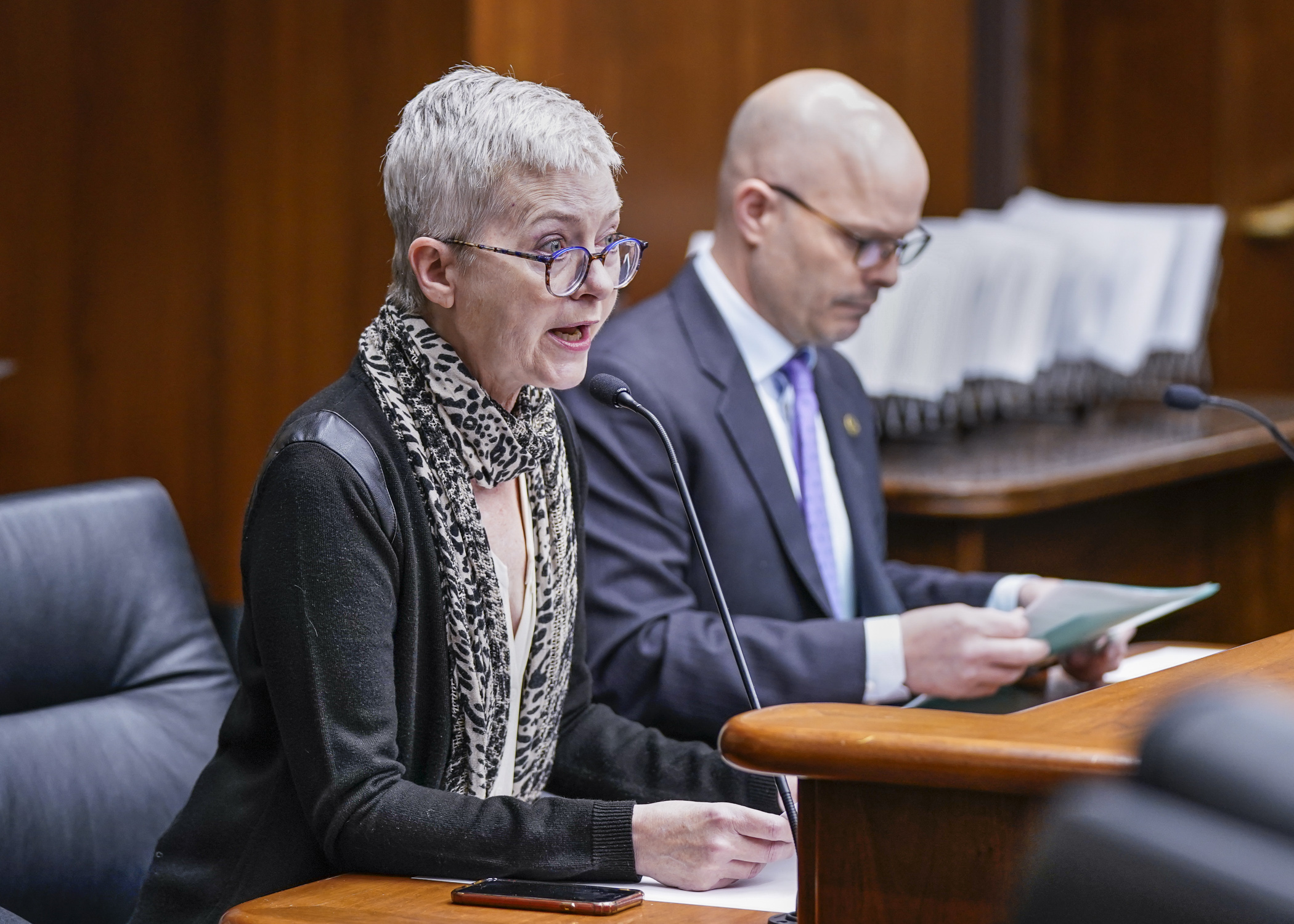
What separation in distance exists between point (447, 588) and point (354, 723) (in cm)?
14

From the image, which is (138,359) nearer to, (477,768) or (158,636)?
(158,636)

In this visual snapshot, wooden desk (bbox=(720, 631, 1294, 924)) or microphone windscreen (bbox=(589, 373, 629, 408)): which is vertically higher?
microphone windscreen (bbox=(589, 373, 629, 408))

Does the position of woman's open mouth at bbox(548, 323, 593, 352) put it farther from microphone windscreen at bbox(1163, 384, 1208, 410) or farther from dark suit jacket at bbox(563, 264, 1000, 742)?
microphone windscreen at bbox(1163, 384, 1208, 410)

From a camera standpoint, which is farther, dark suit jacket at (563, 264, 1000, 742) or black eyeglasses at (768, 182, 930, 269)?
black eyeglasses at (768, 182, 930, 269)

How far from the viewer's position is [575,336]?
4.30ft

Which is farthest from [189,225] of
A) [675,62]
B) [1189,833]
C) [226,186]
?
[1189,833]

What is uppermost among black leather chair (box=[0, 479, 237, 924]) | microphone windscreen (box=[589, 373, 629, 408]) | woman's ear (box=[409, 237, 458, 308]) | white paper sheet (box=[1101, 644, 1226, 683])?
woman's ear (box=[409, 237, 458, 308])

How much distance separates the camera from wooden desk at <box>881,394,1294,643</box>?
2518 millimetres

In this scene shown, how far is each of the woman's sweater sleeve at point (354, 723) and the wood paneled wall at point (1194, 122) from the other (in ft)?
12.1

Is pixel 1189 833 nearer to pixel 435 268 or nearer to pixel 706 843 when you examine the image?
pixel 706 843

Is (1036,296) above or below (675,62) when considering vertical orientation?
below

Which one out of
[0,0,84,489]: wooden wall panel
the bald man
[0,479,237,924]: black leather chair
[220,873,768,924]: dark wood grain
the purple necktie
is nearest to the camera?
[220,873,768,924]: dark wood grain

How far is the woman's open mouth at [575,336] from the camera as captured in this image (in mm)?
1286

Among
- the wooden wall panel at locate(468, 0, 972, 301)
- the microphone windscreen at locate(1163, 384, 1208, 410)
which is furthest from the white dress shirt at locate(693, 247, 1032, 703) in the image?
the wooden wall panel at locate(468, 0, 972, 301)
